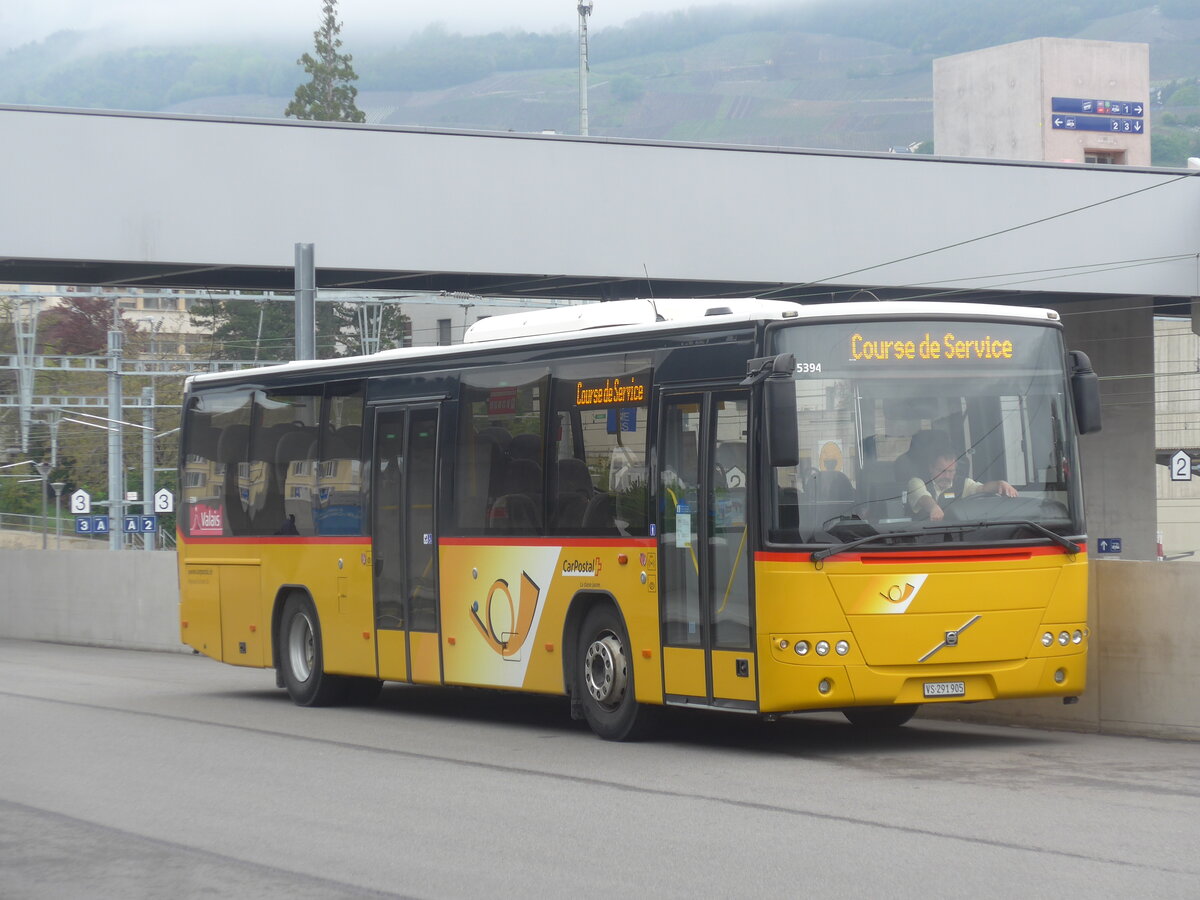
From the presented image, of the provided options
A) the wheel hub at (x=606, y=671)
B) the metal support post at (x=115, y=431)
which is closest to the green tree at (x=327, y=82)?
the metal support post at (x=115, y=431)

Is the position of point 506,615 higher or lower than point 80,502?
lower

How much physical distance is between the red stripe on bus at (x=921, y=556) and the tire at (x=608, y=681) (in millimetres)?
1747

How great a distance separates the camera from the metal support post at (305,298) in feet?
75.5

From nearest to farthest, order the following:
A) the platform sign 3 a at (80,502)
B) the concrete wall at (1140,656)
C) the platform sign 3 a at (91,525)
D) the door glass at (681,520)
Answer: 1. the door glass at (681,520)
2. the concrete wall at (1140,656)
3. the platform sign 3 a at (80,502)
4. the platform sign 3 a at (91,525)

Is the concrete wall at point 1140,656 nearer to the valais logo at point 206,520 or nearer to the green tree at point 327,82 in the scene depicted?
the valais logo at point 206,520

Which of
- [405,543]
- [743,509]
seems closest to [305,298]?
[405,543]

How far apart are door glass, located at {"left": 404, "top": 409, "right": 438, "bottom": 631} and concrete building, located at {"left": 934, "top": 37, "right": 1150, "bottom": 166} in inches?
2706

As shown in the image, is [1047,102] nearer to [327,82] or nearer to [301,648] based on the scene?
[327,82]

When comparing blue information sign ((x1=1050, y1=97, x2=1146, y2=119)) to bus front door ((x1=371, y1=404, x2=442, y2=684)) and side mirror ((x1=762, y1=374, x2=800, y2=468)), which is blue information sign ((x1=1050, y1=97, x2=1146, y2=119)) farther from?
side mirror ((x1=762, y1=374, x2=800, y2=468))

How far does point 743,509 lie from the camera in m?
11.6

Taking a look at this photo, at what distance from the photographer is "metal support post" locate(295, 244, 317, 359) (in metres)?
23.0

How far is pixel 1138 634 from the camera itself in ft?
42.0

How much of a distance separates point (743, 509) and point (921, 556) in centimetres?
118

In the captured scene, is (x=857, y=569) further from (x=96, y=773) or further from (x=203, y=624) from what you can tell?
(x=203, y=624)
